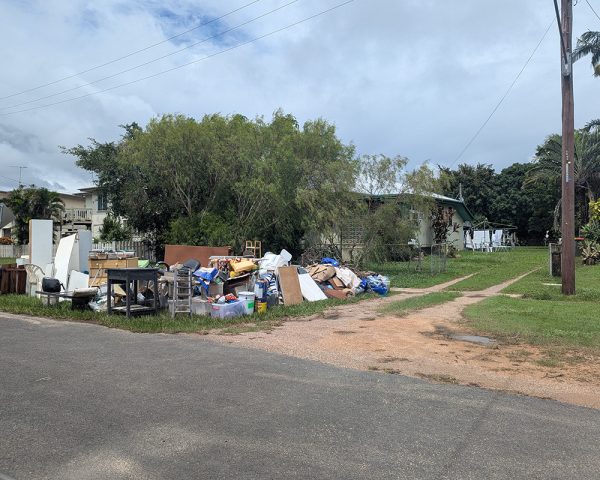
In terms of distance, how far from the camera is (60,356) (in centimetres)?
813

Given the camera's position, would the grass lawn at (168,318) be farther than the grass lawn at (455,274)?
No

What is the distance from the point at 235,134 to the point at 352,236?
622 centimetres

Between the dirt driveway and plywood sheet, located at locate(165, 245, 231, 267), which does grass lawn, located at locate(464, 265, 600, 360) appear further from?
plywood sheet, located at locate(165, 245, 231, 267)

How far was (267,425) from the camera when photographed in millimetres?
5129

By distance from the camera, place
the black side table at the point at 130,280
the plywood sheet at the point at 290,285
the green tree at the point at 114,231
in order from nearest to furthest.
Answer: the black side table at the point at 130,280 < the plywood sheet at the point at 290,285 < the green tree at the point at 114,231

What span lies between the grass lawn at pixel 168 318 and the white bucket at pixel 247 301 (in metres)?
0.24

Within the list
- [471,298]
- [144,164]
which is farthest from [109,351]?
[144,164]

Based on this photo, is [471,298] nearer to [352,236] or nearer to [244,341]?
[352,236]

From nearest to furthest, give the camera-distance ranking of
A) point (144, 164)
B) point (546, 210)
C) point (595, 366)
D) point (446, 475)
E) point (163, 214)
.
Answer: point (446, 475) < point (595, 366) < point (144, 164) < point (163, 214) < point (546, 210)

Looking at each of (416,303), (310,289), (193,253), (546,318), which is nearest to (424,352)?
(546,318)

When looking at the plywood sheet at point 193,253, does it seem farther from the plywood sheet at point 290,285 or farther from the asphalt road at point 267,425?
the asphalt road at point 267,425

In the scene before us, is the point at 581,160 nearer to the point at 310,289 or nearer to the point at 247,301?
the point at 310,289

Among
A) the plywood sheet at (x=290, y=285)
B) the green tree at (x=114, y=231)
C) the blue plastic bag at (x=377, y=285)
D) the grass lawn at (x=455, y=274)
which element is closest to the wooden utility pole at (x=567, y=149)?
the grass lawn at (x=455, y=274)

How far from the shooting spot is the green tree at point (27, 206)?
45281mm
